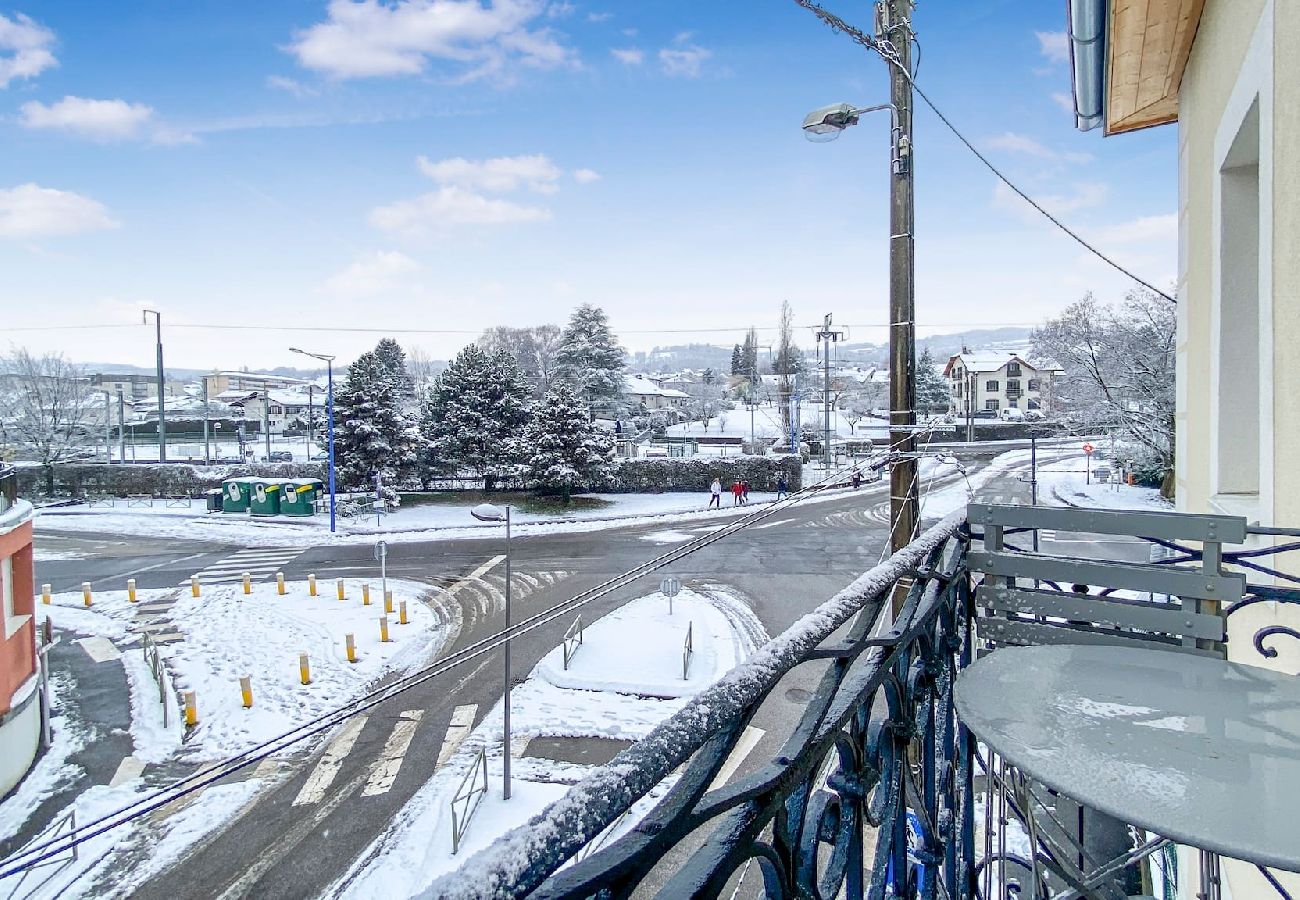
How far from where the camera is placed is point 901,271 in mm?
7293

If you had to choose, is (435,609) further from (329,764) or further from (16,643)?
(16,643)

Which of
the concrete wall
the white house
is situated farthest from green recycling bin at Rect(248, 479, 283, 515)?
the white house

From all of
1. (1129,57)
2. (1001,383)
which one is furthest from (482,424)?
(1001,383)

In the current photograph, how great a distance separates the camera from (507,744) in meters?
8.25

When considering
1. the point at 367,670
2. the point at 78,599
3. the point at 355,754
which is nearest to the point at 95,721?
the point at 367,670

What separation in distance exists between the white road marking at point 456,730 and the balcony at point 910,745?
7.92 meters

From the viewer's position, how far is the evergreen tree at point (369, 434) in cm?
2808

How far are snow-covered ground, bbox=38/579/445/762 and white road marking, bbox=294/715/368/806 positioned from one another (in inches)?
20.8

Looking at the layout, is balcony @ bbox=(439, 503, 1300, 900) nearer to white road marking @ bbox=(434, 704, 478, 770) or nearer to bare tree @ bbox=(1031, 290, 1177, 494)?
white road marking @ bbox=(434, 704, 478, 770)

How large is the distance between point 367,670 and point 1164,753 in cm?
1268

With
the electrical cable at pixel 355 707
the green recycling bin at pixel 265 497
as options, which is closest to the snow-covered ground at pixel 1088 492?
the electrical cable at pixel 355 707

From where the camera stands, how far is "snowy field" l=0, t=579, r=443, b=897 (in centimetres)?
799

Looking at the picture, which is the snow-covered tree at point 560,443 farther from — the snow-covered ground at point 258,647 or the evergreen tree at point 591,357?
the evergreen tree at point 591,357

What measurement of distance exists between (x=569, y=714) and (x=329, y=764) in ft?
10.7
